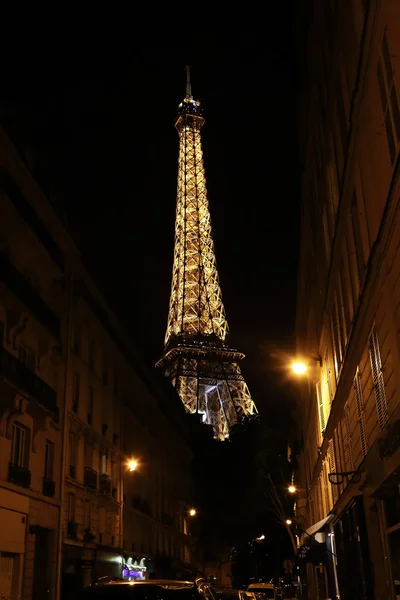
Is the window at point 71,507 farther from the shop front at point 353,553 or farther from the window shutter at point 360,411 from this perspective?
the window shutter at point 360,411

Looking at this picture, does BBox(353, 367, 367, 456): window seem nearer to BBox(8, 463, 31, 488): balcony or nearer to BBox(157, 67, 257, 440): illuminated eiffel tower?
BBox(8, 463, 31, 488): balcony

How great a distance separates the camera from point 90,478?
3331cm

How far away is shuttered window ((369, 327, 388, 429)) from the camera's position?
12.5 meters

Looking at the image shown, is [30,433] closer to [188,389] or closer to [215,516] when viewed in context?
[215,516]

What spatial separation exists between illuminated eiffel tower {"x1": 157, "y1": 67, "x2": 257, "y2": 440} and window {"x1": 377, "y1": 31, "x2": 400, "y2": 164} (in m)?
82.7

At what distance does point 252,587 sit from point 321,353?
Result: 23.5 meters

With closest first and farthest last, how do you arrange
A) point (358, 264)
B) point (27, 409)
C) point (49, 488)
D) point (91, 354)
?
1. point (358, 264)
2. point (27, 409)
3. point (49, 488)
4. point (91, 354)

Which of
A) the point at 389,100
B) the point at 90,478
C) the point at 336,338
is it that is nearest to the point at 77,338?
the point at 90,478

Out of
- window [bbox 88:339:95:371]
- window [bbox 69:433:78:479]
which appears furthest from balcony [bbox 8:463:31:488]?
window [bbox 88:339:95:371]

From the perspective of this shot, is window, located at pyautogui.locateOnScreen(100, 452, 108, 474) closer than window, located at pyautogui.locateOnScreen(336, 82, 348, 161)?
No

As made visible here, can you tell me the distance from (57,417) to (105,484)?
9.18m

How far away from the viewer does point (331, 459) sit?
75.7 feet

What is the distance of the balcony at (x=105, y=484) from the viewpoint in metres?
35.4

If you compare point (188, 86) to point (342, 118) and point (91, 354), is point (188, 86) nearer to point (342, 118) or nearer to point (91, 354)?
point (91, 354)
